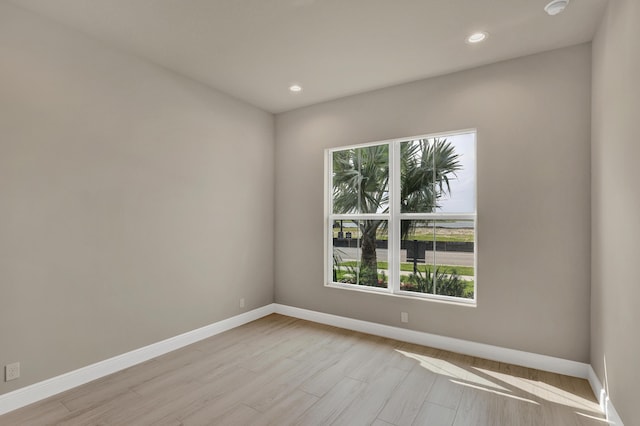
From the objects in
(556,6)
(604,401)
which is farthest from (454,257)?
(556,6)

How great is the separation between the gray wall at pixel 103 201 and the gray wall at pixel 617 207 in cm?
355

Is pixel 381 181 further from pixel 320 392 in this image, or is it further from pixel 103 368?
pixel 103 368

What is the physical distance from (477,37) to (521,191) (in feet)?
4.63

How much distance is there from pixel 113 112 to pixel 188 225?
1278mm

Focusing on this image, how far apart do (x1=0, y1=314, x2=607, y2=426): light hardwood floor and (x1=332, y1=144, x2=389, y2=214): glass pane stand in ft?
5.43

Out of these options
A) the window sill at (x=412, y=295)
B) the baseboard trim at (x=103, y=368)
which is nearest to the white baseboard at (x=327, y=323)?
the baseboard trim at (x=103, y=368)

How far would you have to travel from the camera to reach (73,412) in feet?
7.34

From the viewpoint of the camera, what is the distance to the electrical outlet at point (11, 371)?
2.23 m

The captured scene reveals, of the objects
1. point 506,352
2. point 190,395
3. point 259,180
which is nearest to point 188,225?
point 259,180

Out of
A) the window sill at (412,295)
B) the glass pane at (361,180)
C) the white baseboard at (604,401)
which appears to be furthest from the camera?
the glass pane at (361,180)

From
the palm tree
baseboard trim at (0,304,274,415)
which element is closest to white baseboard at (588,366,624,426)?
the palm tree

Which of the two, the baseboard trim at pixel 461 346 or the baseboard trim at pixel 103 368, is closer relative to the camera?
the baseboard trim at pixel 103 368

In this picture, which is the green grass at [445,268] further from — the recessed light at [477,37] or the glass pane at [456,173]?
the recessed light at [477,37]

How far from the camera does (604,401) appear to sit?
2.26 metres
